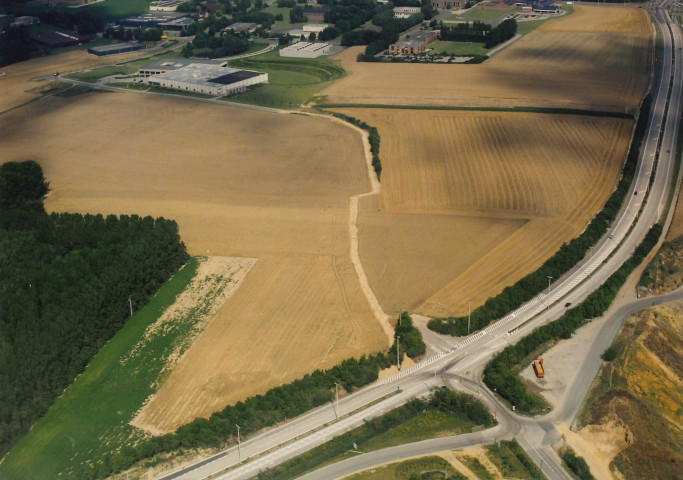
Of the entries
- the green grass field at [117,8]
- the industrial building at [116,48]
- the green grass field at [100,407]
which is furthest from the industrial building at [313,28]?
the green grass field at [100,407]

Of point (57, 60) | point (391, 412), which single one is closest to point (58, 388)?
point (391, 412)

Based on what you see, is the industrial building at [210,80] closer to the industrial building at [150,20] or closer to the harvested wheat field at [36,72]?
the harvested wheat field at [36,72]

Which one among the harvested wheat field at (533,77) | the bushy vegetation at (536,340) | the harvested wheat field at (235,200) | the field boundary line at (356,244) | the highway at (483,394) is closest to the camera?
the highway at (483,394)

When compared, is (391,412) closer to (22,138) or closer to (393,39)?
(22,138)

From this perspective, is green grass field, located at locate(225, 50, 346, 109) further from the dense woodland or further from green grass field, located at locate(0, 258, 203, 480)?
green grass field, located at locate(0, 258, 203, 480)

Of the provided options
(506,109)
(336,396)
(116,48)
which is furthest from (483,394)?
(116,48)

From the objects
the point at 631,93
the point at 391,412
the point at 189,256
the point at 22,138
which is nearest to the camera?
the point at 391,412
